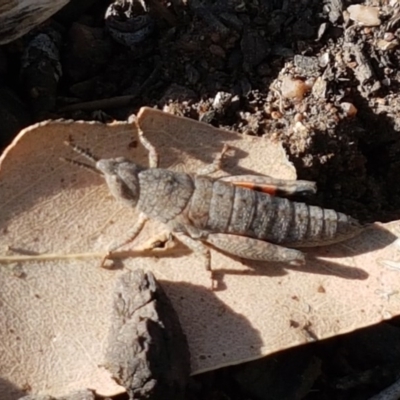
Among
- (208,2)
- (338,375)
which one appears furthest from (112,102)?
(338,375)

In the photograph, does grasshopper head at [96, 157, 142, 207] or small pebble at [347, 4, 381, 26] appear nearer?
grasshopper head at [96, 157, 142, 207]

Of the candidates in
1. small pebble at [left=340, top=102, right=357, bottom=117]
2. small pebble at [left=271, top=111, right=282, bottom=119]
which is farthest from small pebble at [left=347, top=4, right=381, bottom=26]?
small pebble at [left=271, top=111, right=282, bottom=119]

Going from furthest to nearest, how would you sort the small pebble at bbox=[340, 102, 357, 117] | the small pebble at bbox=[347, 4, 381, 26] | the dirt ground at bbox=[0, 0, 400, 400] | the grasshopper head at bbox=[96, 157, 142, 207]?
the small pebble at bbox=[347, 4, 381, 26], the small pebble at bbox=[340, 102, 357, 117], the dirt ground at bbox=[0, 0, 400, 400], the grasshopper head at bbox=[96, 157, 142, 207]

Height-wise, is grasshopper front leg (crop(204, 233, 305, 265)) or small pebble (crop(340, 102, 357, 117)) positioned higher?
small pebble (crop(340, 102, 357, 117))

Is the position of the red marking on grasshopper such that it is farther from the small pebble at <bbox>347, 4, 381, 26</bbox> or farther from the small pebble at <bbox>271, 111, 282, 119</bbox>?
the small pebble at <bbox>347, 4, 381, 26</bbox>

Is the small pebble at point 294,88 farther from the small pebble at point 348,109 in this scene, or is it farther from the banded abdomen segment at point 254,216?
the banded abdomen segment at point 254,216

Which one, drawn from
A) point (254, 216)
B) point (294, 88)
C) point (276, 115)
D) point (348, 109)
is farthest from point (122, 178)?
point (348, 109)

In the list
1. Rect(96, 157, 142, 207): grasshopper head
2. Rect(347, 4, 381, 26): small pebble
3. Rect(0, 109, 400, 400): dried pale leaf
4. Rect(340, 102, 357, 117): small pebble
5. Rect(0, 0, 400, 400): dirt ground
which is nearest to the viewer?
Rect(0, 109, 400, 400): dried pale leaf
